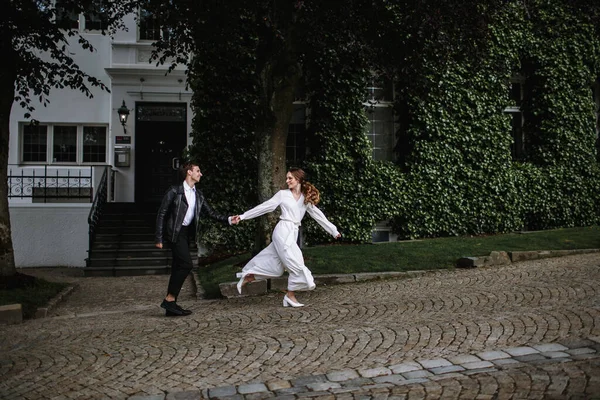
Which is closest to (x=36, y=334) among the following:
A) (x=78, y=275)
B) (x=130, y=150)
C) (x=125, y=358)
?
(x=125, y=358)

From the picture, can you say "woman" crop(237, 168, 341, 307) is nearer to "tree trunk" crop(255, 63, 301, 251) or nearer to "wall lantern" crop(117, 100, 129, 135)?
"tree trunk" crop(255, 63, 301, 251)

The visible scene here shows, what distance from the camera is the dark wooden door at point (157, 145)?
1886 centimetres

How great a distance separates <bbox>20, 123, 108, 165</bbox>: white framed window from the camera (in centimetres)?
1853

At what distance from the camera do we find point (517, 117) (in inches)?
671

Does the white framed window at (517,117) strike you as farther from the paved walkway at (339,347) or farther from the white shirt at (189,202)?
the white shirt at (189,202)

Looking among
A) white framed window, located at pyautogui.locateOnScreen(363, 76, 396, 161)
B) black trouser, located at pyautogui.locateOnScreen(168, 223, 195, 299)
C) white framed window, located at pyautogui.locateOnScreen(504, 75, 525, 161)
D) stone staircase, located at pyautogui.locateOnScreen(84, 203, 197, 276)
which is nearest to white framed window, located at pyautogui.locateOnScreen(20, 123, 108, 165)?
stone staircase, located at pyautogui.locateOnScreen(84, 203, 197, 276)

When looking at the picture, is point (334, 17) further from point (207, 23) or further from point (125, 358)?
point (125, 358)

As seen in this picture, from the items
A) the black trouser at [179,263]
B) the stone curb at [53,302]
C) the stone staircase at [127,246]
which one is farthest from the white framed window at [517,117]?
the stone curb at [53,302]

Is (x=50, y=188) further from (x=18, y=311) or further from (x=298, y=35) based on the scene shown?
(x=298, y=35)

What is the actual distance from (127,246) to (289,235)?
7.74 m

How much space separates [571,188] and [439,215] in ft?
14.5

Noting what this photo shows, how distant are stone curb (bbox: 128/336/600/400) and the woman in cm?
310

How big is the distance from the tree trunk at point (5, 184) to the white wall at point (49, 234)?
5.79 metres

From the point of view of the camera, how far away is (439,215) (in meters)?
15.1
